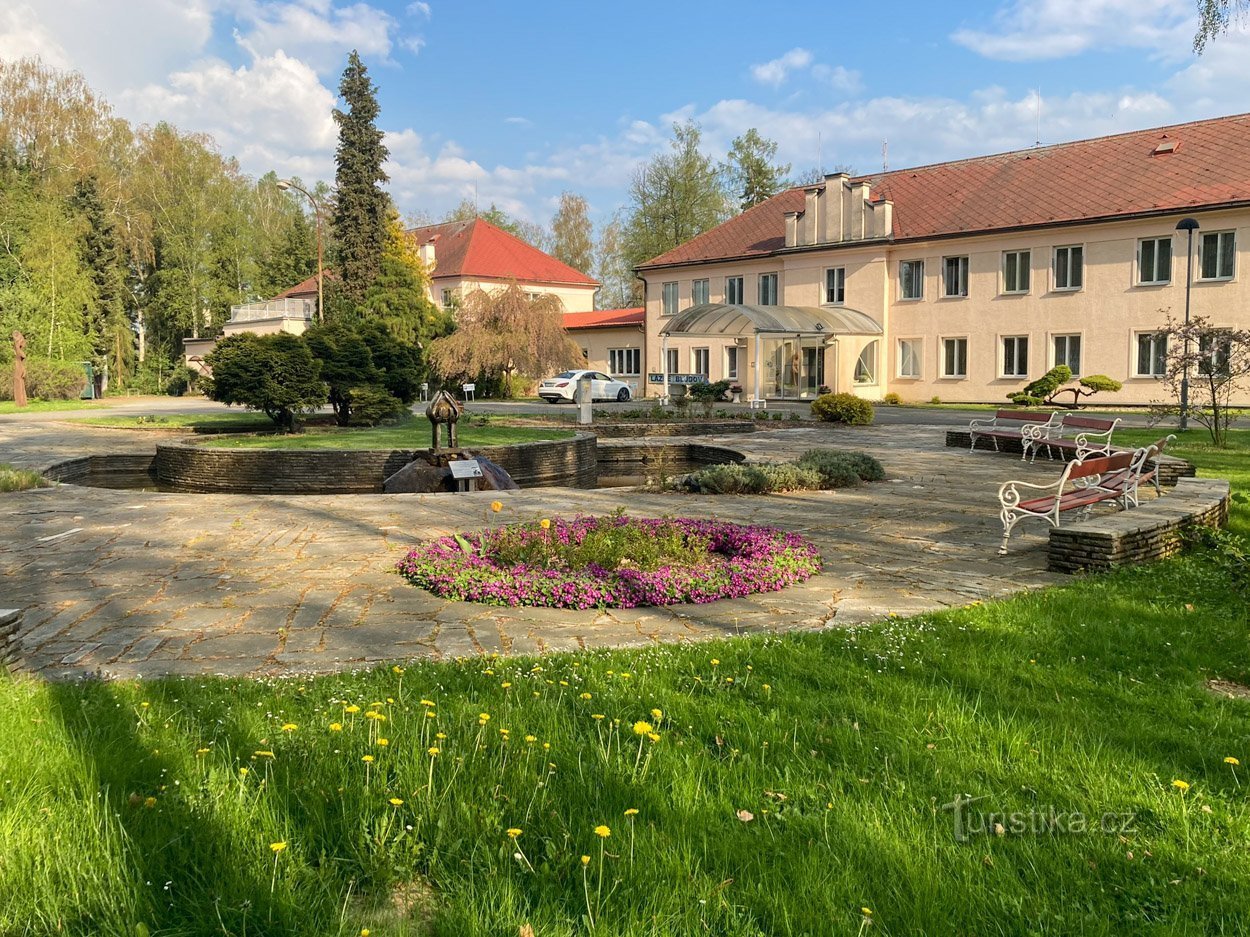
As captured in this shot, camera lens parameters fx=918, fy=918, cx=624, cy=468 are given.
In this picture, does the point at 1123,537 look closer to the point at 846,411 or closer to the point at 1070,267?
the point at 846,411

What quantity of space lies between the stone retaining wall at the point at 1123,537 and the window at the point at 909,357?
96.4ft

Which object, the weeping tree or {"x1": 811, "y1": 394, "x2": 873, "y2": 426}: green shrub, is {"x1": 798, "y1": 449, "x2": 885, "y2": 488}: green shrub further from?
the weeping tree

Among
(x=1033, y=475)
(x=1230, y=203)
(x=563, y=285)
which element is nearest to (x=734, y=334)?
(x=1230, y=203)

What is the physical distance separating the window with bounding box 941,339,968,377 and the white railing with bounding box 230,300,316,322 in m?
32.7

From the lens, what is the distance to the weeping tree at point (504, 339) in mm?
39375

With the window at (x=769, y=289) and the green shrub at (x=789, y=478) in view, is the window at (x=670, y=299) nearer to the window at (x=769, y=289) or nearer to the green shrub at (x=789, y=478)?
the window at (x=769, y=289)

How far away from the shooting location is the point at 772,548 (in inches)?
281

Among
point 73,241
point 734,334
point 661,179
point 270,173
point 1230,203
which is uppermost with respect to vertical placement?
point 270,173

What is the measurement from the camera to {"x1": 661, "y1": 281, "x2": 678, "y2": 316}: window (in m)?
44.9

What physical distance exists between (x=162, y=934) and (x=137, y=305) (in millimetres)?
63147

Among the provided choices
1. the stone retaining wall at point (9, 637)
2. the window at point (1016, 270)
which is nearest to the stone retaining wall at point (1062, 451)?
the stone retaining wall at point (9, 637)

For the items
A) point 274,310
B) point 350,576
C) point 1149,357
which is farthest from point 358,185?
point 350,576

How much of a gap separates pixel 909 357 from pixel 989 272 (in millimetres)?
4404

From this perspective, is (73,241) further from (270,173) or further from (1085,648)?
(1085,648)
